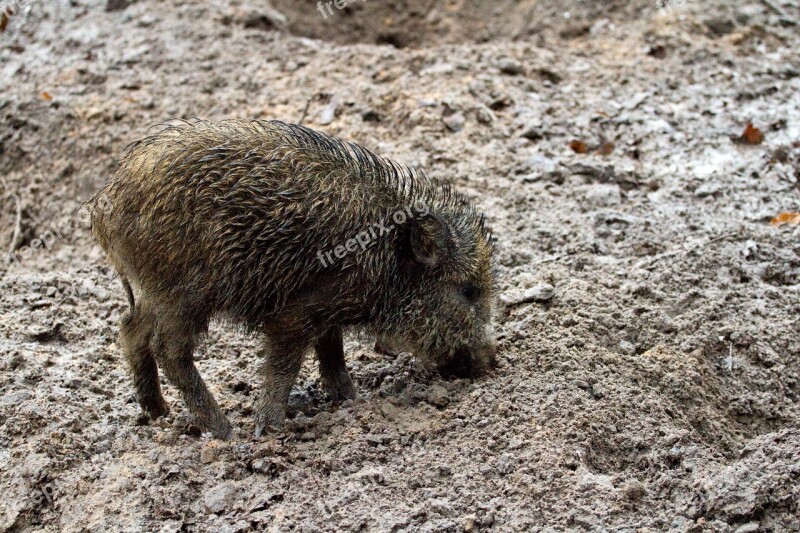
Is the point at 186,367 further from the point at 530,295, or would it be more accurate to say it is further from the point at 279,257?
the point at 530,295

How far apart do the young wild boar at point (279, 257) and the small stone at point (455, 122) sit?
8.55 feet

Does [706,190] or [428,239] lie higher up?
[428,239]

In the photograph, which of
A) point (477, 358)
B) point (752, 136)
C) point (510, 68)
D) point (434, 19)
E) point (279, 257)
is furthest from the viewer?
point (434, 19)

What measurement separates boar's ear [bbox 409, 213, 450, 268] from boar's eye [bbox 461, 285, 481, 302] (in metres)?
0.29

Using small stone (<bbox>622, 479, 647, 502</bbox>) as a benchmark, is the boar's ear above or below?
above

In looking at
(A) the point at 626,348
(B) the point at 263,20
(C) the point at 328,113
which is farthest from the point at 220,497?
(B) the point at 263,20

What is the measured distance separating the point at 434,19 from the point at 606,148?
4.34 m

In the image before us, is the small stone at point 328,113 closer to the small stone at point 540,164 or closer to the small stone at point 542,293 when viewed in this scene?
the small stone at point 540,164

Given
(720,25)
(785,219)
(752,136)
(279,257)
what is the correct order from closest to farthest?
(279,257) → (785,219) → (752,136) → (720,25)

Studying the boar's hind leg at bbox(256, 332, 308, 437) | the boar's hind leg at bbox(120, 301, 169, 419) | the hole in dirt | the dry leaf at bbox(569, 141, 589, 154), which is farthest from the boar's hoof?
the hole in dirt

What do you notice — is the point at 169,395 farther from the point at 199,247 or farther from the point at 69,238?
the point at 69,238

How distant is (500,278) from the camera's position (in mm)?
6551

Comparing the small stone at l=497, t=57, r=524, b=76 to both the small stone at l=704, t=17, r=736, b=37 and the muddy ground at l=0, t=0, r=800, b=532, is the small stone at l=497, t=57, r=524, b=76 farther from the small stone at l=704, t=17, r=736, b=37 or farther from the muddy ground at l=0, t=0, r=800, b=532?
the small stone at l=704, t=17, r=736, b=37

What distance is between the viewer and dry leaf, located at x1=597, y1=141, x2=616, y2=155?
26.5 ft
